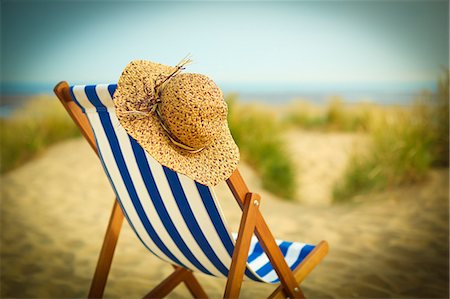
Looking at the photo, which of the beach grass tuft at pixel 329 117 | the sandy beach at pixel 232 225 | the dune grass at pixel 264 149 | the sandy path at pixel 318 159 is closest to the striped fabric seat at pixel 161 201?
the sandy beach at pixel 232 225

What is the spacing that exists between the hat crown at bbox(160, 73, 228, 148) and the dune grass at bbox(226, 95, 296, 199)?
4337 millimetres

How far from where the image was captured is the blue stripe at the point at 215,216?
1.55m

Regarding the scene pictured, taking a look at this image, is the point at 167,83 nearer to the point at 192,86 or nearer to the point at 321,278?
the point at 192,86

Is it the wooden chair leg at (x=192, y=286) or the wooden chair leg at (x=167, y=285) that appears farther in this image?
the wooden chair leg at (x=192, y=286)

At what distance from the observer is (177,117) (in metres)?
1.51

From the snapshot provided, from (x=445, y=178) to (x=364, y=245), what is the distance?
1673 millimetres

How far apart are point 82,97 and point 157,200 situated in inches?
18.6

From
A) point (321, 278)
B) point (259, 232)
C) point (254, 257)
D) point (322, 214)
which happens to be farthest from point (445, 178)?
point (259, 232)

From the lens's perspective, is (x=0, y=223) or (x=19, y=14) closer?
(x=0, y=223)

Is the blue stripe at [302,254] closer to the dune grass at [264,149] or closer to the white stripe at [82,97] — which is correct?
the white stripe at [82,97]

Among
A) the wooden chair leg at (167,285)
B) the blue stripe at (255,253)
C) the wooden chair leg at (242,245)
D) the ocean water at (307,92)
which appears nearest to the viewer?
the wooden chair leg at (242,245)

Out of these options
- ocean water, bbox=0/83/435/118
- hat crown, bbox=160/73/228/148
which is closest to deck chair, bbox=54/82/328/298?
hat crown, bbox=160/73/228/148

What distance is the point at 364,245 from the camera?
12.6ft

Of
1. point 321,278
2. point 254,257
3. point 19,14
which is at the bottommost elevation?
point 321,278
